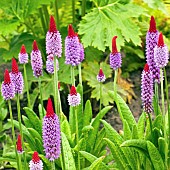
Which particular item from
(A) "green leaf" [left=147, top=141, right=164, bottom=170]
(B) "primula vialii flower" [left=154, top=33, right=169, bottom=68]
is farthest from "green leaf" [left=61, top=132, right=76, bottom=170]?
(B) "primula vialii flower" [left=154, top=33, right=169, bottom=68]

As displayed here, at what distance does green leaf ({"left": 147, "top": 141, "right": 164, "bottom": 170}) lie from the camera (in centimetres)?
300

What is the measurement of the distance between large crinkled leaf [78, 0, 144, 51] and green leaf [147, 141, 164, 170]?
6.11 feet

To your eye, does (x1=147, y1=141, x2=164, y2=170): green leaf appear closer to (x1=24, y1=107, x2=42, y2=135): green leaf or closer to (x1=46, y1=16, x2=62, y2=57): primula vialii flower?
(x1=46, y1=16, x2=62, y2=57): primula vialii flower

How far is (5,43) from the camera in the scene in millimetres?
6066

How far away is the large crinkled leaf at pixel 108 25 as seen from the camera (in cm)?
483

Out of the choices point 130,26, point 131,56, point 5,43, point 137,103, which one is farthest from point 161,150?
point 131,56

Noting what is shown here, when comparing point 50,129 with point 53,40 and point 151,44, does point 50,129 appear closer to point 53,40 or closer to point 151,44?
point 53,40

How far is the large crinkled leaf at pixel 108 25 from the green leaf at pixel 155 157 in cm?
186

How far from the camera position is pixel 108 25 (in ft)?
16.1

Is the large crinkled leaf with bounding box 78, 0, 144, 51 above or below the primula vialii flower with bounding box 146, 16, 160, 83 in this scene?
below

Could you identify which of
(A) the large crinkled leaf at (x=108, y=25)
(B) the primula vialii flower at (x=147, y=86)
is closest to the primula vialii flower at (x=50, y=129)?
(B) the primula vialii flower at (x=147, y=86)

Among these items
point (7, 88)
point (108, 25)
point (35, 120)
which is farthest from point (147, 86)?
point (108, 25)

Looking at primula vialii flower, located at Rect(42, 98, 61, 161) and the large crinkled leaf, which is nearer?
primula vialii flower, located at Rect(42, 98, 61, 161)

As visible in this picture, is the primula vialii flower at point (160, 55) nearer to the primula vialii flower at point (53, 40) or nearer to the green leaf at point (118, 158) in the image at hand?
the primula vialii flower at point (53, 40)
